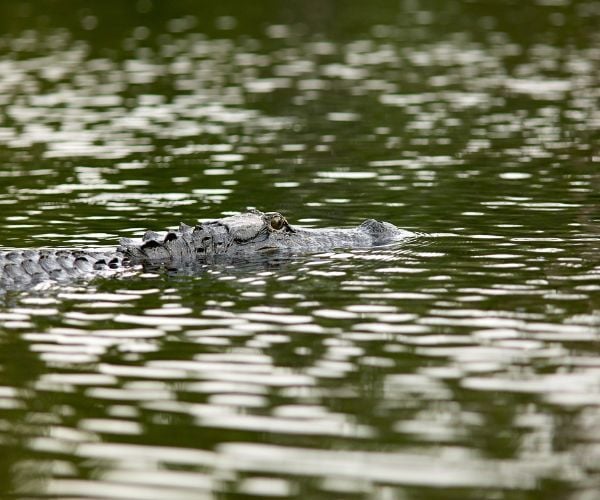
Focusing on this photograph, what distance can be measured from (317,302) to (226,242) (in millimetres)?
Result: 3296

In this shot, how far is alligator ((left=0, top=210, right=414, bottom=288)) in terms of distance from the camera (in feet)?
52.8

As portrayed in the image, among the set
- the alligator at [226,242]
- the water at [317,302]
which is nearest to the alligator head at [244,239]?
the alligator at [226,242]

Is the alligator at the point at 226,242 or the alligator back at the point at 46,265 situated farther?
the alligator at the point at 226,242

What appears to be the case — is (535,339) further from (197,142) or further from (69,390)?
(197,142)

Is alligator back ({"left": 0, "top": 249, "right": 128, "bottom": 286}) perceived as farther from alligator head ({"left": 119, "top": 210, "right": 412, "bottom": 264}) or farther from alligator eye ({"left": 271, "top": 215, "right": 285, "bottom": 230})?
alligator eye ({"left": 271, "top": 215, "right": 285, "bottom": 230})

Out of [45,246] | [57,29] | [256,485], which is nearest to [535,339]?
[256,485]

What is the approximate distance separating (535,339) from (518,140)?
15073 millimetres

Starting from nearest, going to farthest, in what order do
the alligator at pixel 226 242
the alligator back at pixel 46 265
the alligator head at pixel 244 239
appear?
the alligator back at pixel 46 265 → the alligator at pixel 226 242 → the alligator head at pixel 244 239

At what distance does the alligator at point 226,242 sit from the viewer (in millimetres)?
16094

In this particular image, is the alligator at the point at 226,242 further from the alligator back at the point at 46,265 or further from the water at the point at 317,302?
the water at the point at 317,302

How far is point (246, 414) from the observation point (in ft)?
33.7

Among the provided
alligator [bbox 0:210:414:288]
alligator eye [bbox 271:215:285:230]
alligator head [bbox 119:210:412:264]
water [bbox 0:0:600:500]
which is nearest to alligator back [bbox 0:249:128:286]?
alligator [bbox 0:210:414:288]

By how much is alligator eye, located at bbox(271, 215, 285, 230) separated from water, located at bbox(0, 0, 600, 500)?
0.84 m

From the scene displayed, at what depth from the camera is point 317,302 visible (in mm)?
13789
